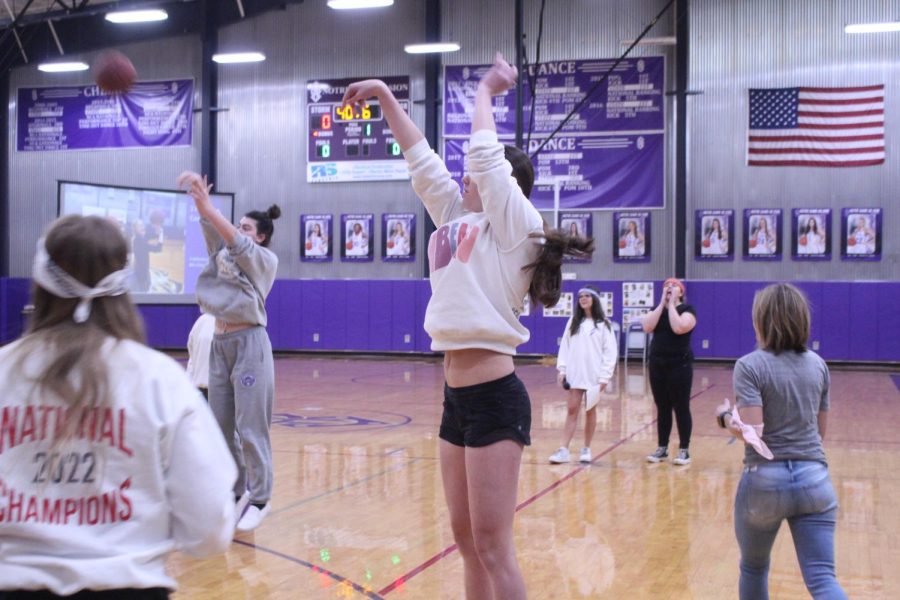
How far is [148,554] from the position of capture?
180 centimetres

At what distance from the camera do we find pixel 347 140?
2088 centimetres

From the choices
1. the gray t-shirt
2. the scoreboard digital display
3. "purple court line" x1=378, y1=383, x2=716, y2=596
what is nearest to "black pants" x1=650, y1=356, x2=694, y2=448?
"purple court line" x1=378, y1=383, x2=716, y2=596

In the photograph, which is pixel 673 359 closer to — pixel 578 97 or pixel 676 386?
pixel 676 386

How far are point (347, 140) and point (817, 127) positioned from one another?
9.30m

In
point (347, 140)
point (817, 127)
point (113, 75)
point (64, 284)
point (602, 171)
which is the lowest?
point (64, 284)

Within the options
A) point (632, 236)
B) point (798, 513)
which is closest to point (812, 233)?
point (632, 236)

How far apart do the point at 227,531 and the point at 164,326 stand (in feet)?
67.7

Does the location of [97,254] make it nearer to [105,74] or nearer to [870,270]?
[105,74]

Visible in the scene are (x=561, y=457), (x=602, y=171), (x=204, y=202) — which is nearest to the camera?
(x=204, y=202)

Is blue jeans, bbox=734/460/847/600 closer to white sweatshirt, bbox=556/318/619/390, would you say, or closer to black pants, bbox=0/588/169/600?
Result: black pants, bbox=0/588/169/600

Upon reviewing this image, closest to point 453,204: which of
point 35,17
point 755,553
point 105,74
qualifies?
point 755,553

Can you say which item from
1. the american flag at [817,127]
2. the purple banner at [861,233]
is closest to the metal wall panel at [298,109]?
the american flag at [817,127]

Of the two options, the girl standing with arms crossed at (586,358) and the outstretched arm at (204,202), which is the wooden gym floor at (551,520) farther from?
the outstretched arm at (204,202)

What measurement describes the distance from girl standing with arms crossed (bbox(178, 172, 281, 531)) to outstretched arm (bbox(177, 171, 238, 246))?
3 cm
